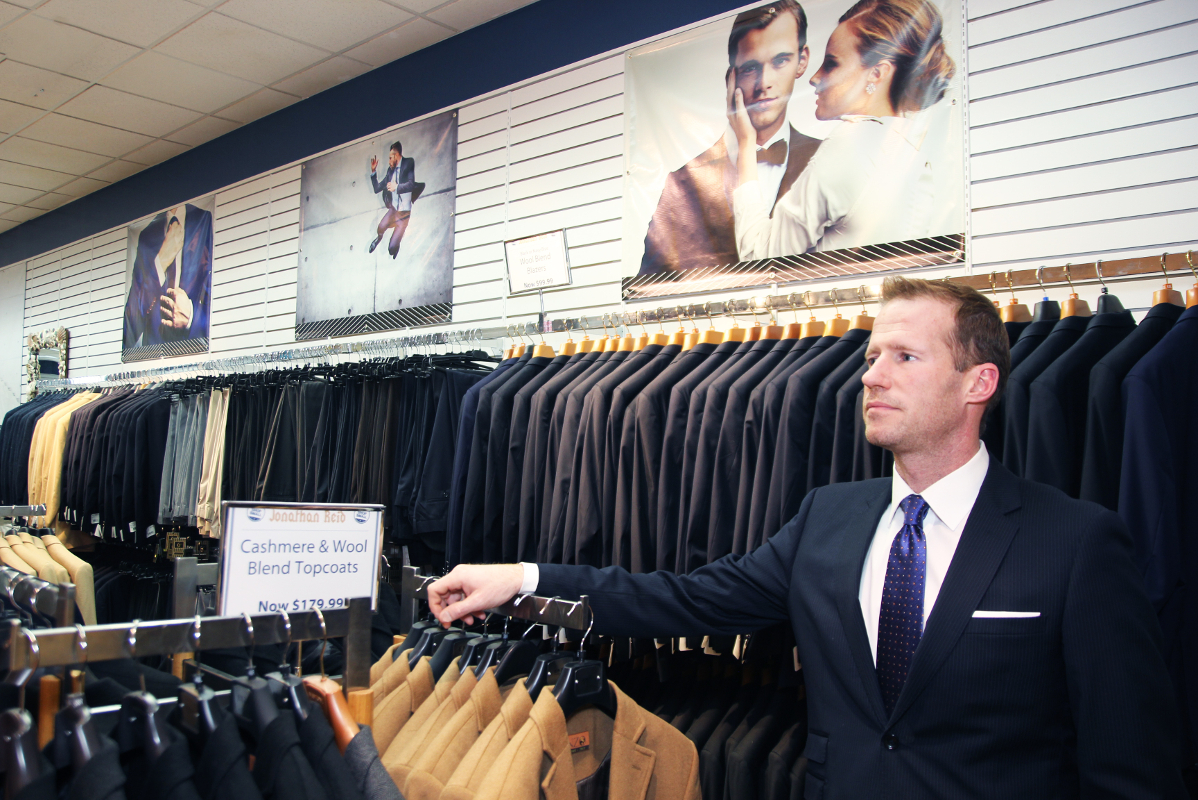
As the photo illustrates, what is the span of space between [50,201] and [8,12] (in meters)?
4.82

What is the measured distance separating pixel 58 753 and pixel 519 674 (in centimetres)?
90

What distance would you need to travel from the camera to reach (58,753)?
1.26 metres

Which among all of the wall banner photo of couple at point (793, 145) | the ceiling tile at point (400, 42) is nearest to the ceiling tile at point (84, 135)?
the ceiling tile at point (400, 42)

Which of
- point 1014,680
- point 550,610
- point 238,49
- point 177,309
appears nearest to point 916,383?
point 1014,680

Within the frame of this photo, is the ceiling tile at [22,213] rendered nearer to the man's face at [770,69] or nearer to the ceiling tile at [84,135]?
the ceiling tile at [84,135]

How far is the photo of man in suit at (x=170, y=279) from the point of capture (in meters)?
7.29

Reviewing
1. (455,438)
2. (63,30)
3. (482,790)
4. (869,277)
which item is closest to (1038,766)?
(482,790)

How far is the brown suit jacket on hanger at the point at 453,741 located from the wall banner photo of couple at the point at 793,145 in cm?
248

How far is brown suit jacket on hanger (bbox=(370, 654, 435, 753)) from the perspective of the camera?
69.1 inches

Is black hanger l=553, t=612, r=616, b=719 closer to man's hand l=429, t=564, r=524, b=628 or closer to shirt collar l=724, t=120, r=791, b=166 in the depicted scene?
man's hand l=429, t=564, r=524, b=628

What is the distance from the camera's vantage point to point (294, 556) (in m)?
1.95

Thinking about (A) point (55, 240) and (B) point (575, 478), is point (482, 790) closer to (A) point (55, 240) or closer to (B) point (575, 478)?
(B) point (575, 478)

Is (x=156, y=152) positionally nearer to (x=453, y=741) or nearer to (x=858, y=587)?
(x=453, y=741)

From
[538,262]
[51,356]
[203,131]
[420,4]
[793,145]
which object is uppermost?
[203,131]
